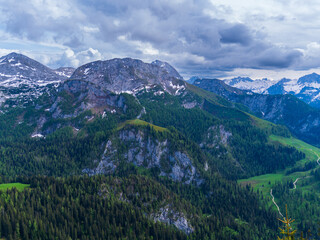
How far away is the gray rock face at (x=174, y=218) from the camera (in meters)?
167

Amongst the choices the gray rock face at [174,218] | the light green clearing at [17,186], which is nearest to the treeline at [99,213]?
the gray rock face at [174,218]

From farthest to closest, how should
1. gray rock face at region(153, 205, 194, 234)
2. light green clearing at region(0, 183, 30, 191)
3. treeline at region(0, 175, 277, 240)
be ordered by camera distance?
gray rock face at region(153, 205, 194, 234), light green clearing at region(0, 183, 30, 191), treeline at region(0, 175, 277, 240)

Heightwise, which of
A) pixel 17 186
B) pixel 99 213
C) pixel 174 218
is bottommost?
pixel 174 218

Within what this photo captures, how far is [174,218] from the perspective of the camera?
170750 millimetres

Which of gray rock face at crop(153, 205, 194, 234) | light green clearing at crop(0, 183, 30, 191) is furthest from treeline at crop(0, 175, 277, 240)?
light green clearing at crop(0, 183, 30, 191)

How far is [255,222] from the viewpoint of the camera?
19862 cm

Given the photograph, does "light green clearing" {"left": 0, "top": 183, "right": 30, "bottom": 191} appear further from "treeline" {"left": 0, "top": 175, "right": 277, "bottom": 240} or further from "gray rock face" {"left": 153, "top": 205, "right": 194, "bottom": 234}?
"gray rock face" {"left": 153, "top": 205, "right": 194, "bottom": 234}

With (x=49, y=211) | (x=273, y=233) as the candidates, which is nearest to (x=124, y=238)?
(x=49, y=211)

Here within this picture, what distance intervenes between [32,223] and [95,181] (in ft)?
178

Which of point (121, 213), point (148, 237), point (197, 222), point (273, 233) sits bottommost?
point (273, 233)

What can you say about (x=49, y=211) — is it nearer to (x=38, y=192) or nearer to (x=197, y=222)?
(x=38, y=192)

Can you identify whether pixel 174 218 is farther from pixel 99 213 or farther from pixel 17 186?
pixel 17 186

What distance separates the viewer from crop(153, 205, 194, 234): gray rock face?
548ft

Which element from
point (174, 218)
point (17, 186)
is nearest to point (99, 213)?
point (174, 218)
